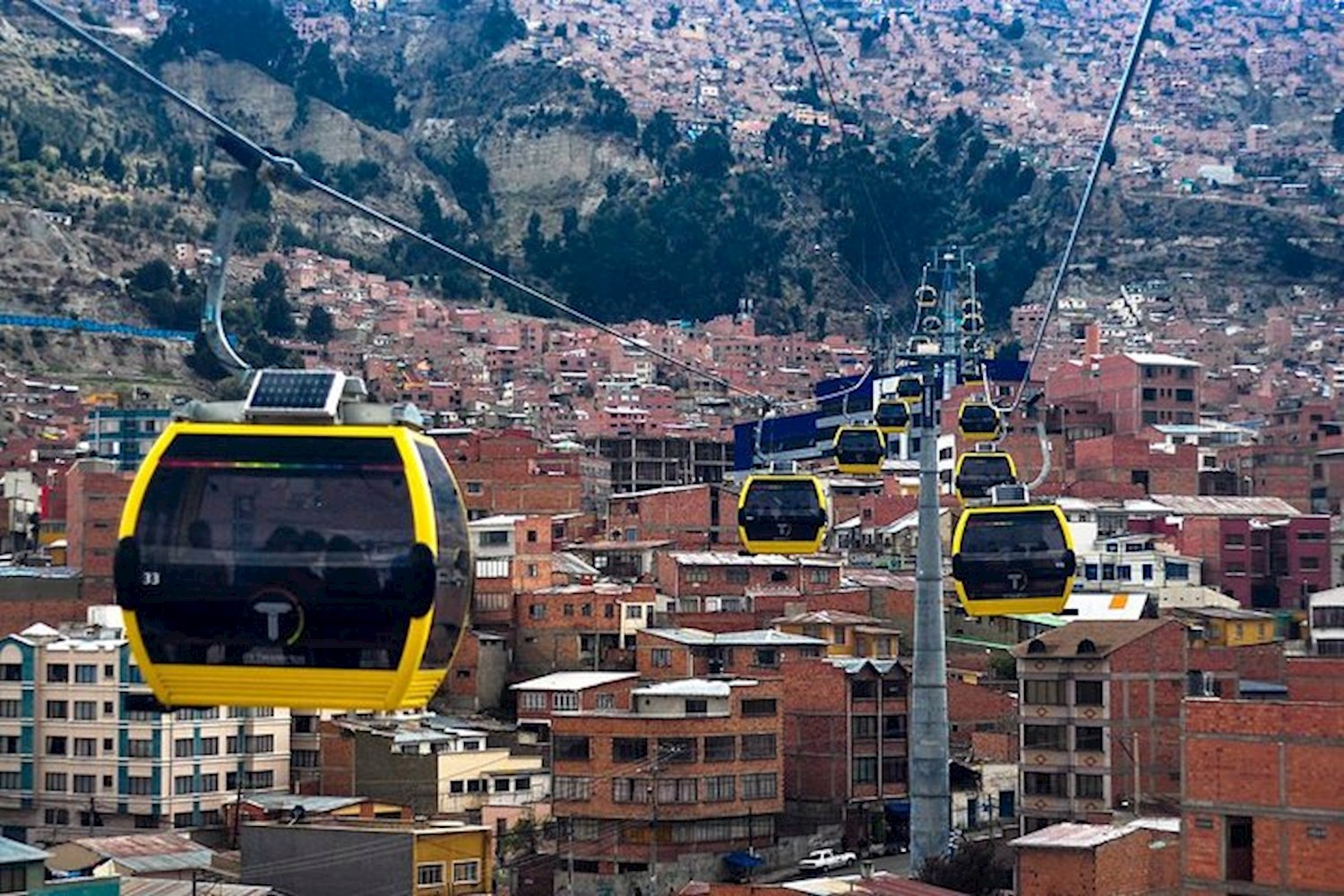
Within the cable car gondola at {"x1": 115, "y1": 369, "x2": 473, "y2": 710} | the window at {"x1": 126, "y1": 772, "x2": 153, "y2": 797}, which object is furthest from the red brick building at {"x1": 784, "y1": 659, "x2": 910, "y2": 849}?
the cable car gondola at {"x1": 115, "y1": 369, "x2": 473, "y2": 710}

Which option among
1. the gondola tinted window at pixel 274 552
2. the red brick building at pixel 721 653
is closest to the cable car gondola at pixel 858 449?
the red brick building at pixel 721 653

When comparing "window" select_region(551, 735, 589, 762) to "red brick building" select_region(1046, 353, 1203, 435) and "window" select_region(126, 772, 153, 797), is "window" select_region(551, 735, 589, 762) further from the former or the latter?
"red brick building" select_region(1046, 353, 1203, 435)

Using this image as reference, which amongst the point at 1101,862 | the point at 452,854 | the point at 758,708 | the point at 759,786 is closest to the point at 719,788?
the point at 759,786

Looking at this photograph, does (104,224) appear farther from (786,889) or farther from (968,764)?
(786,889)

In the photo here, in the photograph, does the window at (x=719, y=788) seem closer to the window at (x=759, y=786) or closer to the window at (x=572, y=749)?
the window at (x=759, y=786)

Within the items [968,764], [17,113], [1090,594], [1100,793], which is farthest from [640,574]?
[17,113]

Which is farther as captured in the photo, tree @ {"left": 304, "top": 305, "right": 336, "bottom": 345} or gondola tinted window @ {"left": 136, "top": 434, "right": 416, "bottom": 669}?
tree @ {"left": 304, "top": 305, "right": 336, "bottom": 345}

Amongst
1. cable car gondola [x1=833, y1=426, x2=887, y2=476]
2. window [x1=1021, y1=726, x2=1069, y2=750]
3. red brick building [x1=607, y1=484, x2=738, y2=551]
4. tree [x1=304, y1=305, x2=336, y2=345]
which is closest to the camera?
cable car gondola [x1=833, y1=426, x2=887, y2=476]
